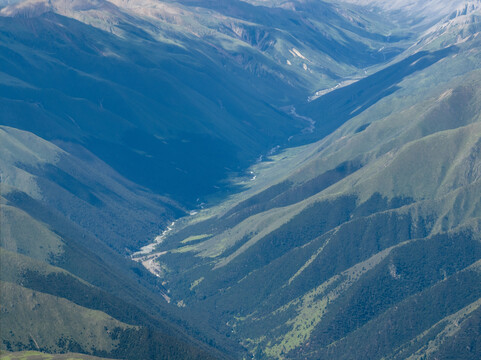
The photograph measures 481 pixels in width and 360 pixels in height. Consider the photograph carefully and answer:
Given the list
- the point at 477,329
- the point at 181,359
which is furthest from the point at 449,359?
the point at 181,359

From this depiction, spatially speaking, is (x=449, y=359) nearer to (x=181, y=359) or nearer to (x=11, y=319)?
(x=181, y=359)

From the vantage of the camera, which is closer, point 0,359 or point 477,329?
point 0,359

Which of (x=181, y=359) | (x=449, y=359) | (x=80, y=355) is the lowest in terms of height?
(x=449, y=359)

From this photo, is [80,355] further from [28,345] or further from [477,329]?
[477,329]

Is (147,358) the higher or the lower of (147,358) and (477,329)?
the higher

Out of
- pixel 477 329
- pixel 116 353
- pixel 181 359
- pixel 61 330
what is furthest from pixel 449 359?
pixel 61 330

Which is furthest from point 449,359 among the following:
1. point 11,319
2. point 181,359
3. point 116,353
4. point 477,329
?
point 11,319

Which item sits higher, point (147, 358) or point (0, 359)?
point (0, 359)

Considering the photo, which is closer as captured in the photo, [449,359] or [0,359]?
[0,359]
